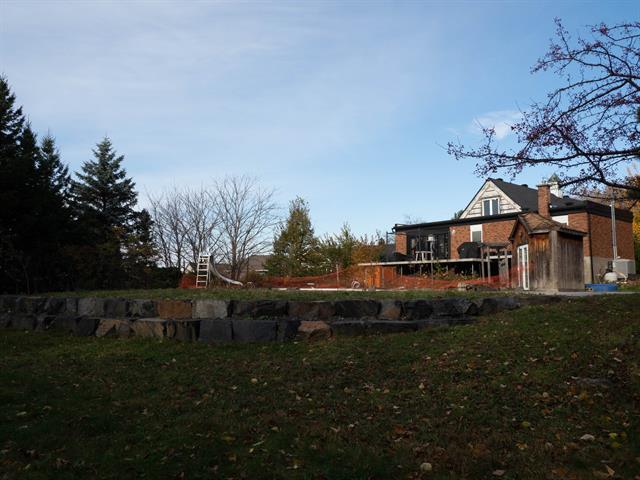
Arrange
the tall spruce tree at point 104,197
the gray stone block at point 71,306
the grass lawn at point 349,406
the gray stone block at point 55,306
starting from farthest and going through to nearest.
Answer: the tall spruce tree at point 104,197 → the gray stone block at point 55,306 → the gray stone block at point 71,306 → the grass lawn at point 349,406

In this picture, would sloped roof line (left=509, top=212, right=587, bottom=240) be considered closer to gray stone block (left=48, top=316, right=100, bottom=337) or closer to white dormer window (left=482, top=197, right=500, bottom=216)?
gray stone block (left=48, top=316, right=100, bottom=337)

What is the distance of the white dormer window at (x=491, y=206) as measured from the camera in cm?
3431

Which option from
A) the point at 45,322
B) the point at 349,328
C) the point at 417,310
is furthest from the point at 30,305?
the point at 417,310

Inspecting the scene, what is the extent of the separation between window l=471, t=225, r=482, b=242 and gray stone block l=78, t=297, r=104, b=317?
26.5m

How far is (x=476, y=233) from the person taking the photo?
32.9m

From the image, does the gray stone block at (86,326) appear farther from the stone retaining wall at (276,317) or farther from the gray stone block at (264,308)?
the gray stone block at (264,308)

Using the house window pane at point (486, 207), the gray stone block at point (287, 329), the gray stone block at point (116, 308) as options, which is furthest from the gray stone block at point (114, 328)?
the house window pane at point (486, 207)

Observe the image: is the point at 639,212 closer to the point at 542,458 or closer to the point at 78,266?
the point at 78,266

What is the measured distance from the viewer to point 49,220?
2098 centimetres

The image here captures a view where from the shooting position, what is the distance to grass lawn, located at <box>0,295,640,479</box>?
409cm

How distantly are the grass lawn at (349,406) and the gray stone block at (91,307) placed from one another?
2187mm

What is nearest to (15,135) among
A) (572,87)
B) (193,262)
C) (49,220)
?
(49,220)

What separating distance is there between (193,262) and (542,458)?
23.3 m

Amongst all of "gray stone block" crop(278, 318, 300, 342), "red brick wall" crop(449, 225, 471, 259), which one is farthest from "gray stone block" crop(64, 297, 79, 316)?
"red brick wall" crop(449, 225, 471, 259)
